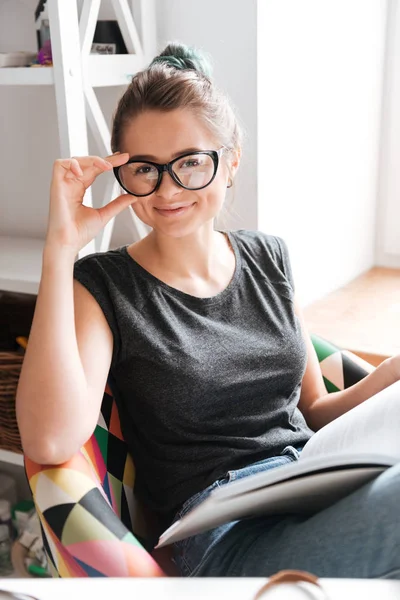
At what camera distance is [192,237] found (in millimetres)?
1237

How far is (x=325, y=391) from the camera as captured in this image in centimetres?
139

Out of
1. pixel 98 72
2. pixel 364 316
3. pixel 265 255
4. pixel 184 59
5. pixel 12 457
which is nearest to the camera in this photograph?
pixel 184 59

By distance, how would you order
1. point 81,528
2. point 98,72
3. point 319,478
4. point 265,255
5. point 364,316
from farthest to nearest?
point 364,316
point 98,72
point 265,255
point 81,528
point 319,478

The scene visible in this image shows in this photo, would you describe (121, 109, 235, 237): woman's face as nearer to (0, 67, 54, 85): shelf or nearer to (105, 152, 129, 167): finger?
(105, 152, 129, 167): finger

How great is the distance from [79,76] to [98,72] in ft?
0.31

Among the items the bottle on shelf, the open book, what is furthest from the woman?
the bottle on shelf

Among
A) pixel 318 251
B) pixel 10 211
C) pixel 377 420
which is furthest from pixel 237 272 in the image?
pixel 10 211

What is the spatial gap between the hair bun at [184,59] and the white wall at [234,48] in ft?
1.01

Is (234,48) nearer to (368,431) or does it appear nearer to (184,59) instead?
(184,59)

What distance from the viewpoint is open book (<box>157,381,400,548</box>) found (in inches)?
30.0

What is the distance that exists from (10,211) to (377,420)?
1.28 m

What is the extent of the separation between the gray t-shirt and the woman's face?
10 cm

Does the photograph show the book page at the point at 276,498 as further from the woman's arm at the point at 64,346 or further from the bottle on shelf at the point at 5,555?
Result: the bottle on shelf at the point at 5,555

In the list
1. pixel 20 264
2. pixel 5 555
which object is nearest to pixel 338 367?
pixel 20 264
